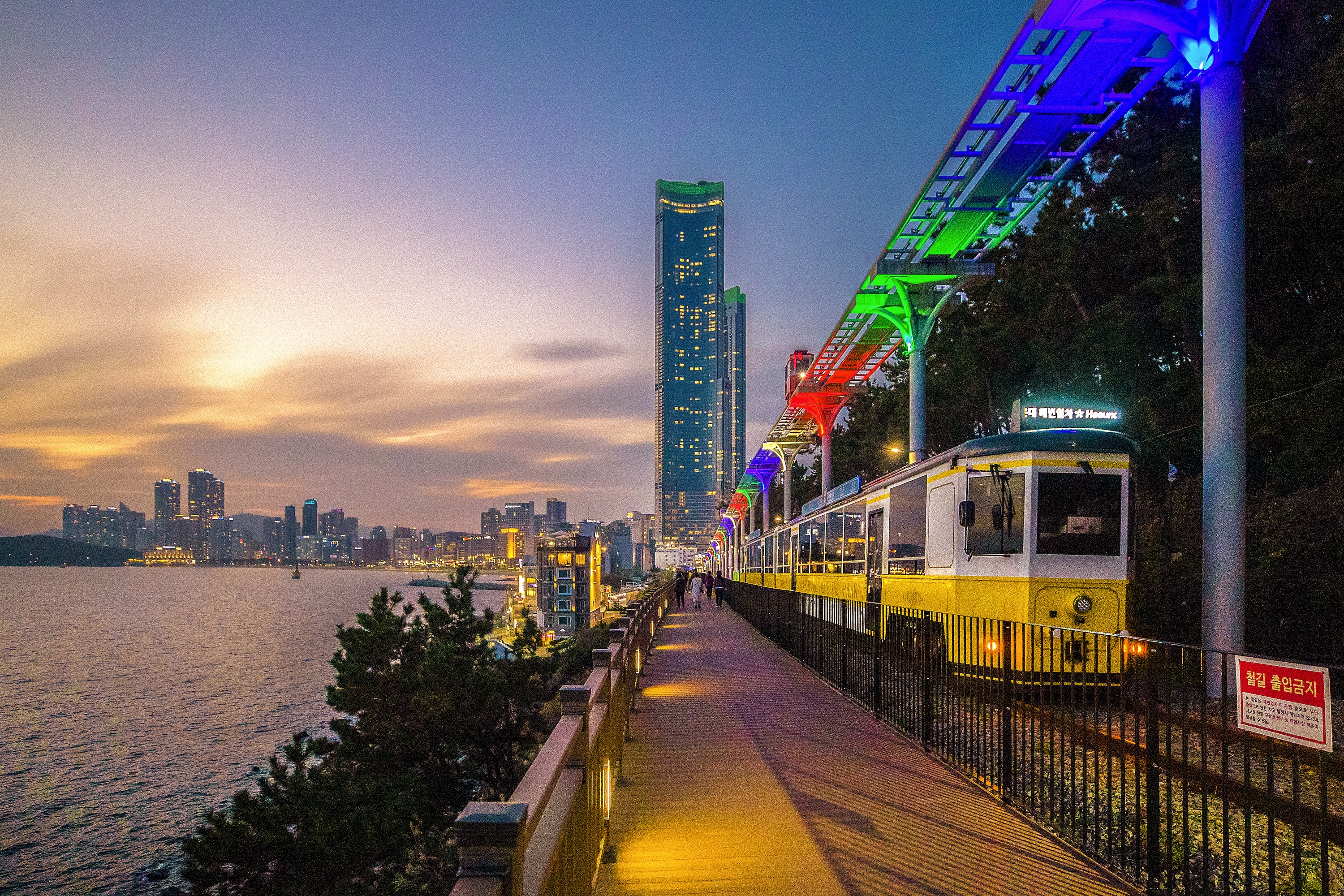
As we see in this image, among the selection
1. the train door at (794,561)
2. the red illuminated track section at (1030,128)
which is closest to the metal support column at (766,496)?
the train door at (794,561)

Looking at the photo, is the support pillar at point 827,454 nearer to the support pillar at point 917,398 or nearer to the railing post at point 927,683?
the support pillar at point 917,398

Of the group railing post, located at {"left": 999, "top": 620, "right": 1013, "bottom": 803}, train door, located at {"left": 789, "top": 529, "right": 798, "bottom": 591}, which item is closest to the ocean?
train door, located at {"left": 789, "top": 529, "right": 798, "bottom": 591}

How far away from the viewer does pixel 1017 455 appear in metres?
12.1

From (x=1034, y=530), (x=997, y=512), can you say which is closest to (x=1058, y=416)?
(x=997, y=512)

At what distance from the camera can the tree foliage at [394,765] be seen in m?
20.1

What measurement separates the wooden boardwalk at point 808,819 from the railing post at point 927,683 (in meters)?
0.17

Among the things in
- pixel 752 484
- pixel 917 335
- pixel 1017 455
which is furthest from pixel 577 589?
pixel 1017 455

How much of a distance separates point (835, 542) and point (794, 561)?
19.7 ft

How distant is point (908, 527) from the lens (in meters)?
15.1

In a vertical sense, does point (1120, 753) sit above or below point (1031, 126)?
below

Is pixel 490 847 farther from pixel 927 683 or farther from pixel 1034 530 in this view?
pixel 1034 530

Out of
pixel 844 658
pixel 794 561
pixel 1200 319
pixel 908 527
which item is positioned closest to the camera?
pixel 844 658

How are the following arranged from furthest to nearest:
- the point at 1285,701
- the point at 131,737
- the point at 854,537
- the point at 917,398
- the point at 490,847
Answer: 1. the point at 131,737
2. the point at 917,398
3. the point at 854,537
4. the point at 1285,701
5. the point at 490,847

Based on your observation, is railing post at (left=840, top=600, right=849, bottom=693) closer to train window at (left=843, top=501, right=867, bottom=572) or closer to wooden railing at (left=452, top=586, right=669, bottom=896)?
wooden railing at (left=452, top=586, right=669, bottom=896)
